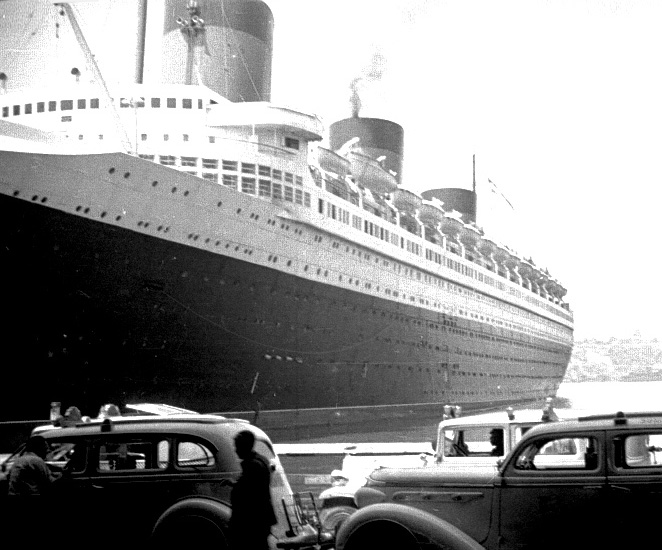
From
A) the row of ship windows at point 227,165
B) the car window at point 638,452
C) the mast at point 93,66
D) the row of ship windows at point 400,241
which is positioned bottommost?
the car window at point 638,452

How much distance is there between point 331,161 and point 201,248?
6.31m

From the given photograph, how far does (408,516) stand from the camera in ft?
8.44

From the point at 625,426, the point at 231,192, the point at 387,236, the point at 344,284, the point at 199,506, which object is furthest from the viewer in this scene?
the point at 387,236

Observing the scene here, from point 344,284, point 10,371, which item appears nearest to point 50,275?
point 10,371

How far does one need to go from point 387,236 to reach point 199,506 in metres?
17.0

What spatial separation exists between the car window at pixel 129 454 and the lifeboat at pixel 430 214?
66.8 feet

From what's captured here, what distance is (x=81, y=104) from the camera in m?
14.2

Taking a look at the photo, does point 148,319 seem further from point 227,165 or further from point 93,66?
point 93,66

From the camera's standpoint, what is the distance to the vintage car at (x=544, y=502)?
2371mm

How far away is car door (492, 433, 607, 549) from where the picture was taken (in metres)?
2.43

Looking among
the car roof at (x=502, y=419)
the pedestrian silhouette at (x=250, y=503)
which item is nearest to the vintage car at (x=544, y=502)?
the pedestrian silhouette at (x=250, y=503)

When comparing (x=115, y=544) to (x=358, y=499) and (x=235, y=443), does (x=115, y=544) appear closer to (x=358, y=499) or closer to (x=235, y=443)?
(x=235, y=443)

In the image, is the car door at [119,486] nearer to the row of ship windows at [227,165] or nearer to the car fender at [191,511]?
the car fender at [191,511]

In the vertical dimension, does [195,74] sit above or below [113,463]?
above
